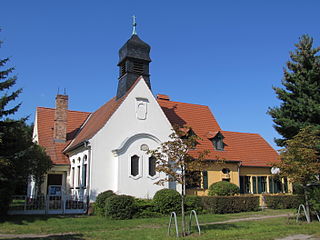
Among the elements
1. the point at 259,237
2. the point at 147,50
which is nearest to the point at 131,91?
the point at 147,50

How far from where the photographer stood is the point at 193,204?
69.2 ft

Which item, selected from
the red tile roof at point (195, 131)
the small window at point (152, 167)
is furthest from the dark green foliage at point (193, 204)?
the red tile roof at point (195, 131)

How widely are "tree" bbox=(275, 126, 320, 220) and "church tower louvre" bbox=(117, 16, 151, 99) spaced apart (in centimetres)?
1290

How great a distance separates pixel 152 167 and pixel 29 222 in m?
9.08

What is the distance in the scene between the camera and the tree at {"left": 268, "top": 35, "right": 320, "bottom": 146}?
23.7 m

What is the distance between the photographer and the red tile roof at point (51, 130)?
27.4 metres

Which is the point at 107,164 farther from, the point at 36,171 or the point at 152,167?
the point at 36,171

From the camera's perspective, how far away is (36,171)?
72.1 ft

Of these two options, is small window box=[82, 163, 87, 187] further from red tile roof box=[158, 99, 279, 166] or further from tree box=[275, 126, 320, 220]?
tree box=[275, 126, 320, 220]

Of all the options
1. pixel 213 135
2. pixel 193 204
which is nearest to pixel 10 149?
pixel 193 204

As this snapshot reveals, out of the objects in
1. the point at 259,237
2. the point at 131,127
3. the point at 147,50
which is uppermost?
the point at 147,50

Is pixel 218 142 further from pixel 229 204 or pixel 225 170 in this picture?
pixel 229 204

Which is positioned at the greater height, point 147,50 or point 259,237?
point 147,50

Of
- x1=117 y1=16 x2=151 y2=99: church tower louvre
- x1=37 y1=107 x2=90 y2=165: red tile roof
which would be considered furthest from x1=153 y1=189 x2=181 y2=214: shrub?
x1=37 y1=107 x2=90 y2=165: red tile roof
